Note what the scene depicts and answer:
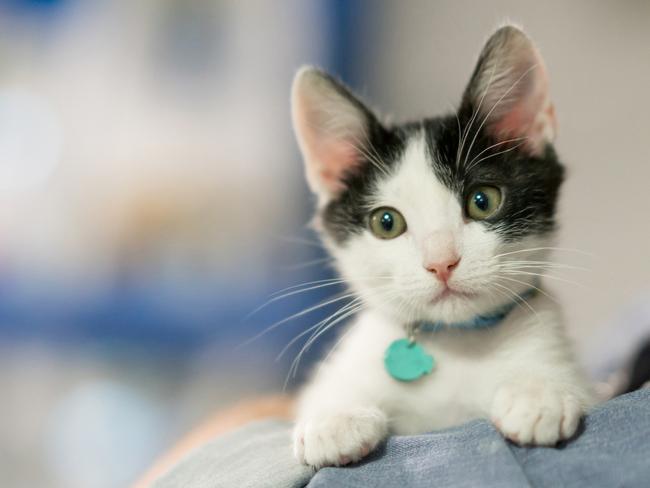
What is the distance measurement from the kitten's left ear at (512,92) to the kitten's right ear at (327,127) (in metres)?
0.23

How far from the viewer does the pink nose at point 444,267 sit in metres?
1.01

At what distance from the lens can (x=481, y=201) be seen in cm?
110

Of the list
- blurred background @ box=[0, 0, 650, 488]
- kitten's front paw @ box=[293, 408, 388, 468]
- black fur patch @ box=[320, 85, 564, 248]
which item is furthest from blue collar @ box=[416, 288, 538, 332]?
blurred background @ box=[0, 0, 650, 488]

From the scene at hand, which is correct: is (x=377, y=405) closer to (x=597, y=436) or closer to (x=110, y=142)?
(x=597, y=436)

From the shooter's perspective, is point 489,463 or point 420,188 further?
point 420,188

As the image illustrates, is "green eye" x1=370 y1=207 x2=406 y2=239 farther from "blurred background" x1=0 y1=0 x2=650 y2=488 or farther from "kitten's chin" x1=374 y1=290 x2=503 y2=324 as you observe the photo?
"blurred background" x1=0 y1=0 x2=650 y2=488

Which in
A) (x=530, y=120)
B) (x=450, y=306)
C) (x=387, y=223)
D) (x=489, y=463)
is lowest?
(x=489, y=463)

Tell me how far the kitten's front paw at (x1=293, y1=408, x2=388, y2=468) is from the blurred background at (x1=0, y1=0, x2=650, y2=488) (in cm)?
190

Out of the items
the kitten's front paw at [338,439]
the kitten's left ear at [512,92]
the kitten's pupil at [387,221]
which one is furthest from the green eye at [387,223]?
the kitten's front paw at [338,439]

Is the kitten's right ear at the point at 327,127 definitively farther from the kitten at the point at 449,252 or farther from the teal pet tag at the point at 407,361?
the teal pet tag at the point at 407,361

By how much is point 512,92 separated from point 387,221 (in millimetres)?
362

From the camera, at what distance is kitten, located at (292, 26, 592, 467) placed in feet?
3.41

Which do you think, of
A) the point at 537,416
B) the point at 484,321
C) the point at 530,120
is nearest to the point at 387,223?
the point at 484,321

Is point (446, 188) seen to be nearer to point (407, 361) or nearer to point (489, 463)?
point (407, 361)
